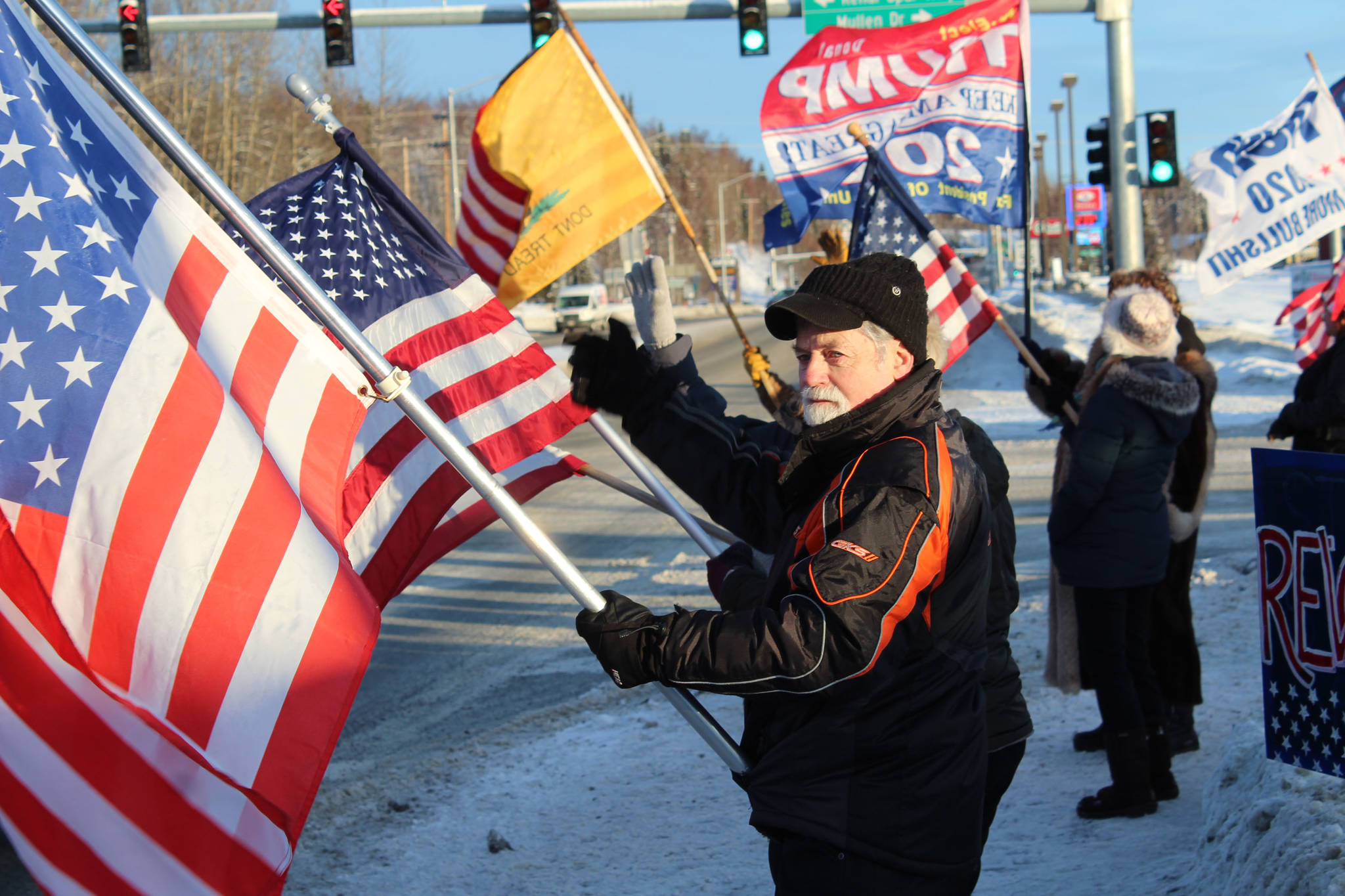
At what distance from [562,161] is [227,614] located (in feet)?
10.0

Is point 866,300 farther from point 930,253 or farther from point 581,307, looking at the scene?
point 581,307

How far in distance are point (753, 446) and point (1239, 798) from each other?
189 centimetres

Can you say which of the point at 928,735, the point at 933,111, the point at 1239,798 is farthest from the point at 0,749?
the point at 933,111

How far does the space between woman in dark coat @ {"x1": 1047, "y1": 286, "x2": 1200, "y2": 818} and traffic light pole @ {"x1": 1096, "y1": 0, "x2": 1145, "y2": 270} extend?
740 cm

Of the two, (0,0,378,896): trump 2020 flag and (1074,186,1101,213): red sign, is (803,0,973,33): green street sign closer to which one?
(0,0,378,896): trump 2020 flag

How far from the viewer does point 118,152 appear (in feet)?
8.59

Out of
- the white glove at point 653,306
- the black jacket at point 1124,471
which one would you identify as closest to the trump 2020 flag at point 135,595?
the white glove at point 653,306

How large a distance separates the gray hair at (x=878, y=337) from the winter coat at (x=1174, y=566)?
2.58 metres

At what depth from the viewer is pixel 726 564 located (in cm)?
303

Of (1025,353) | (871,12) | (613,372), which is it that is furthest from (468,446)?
(871,12)

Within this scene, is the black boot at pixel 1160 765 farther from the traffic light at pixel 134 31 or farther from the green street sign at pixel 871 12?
the traffic light at pixel 134 31

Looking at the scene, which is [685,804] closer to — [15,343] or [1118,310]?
[1118,310]

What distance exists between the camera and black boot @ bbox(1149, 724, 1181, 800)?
14.7ft

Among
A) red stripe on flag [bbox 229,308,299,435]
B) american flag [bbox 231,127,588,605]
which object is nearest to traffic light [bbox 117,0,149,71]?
american flag [bbox 231,127,588,605]
